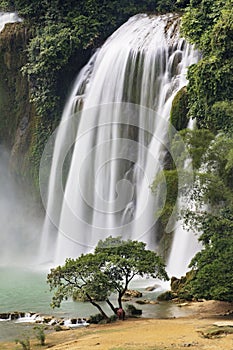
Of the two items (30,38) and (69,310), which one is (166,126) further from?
(30,38)

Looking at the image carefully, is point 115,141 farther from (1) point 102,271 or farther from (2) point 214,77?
(1) point 102,271

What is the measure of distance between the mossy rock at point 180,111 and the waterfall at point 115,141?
25.0 inches

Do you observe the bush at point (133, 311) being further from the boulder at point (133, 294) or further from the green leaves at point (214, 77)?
the green leaves at point (214, 77)

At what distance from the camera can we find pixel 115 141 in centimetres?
2505

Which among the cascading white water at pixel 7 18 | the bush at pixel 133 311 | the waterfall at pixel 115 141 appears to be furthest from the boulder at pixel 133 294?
the cascading white water at pixel 7 18

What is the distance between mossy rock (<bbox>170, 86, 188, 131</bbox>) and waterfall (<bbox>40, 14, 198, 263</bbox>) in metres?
0.63

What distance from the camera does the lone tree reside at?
14.0 metres

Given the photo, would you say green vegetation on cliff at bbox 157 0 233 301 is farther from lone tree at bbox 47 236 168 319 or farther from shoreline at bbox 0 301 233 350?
lone tree at bbox 47 236 168 319

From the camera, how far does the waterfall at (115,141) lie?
2331cm

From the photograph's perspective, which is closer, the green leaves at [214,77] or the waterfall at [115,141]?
the green leaves at [214,77]

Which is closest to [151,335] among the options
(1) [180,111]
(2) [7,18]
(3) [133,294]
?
(3) [133,294]

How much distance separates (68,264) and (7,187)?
18.5 meters

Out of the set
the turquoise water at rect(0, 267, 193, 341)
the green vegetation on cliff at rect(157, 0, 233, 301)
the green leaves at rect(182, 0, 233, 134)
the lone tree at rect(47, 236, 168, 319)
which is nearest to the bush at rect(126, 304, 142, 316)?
the turquoise water at rect(0, 267, 193, 341)

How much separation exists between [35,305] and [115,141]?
9720mm
